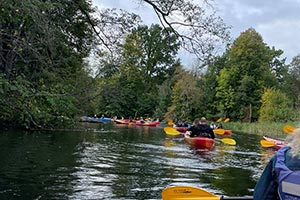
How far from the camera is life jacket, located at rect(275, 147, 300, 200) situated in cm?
187

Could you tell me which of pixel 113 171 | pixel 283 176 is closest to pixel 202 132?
pixel 113 171

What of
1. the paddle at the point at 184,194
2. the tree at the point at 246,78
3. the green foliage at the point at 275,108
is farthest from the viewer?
the tree at the point at 246,78

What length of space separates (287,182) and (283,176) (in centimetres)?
3

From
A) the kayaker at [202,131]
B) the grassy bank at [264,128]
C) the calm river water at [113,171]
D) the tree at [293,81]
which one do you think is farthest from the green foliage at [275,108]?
the calm river water at [113,171]

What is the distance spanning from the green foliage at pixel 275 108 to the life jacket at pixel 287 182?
3668cm

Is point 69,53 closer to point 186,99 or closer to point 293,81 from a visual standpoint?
point 186,99

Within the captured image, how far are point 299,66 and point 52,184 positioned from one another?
54.4 meters

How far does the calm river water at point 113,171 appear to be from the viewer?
6.93 m

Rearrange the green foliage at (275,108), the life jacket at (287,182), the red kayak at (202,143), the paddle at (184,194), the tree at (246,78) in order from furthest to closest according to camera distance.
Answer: the tree at (246,78) → the green foliage at (275,108) → the red kayak at (202,143) → the paddle at (184,194) → the life jacket at (287,182)

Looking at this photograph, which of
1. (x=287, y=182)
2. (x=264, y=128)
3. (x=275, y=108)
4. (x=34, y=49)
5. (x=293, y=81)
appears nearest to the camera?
(x=287, y=182)

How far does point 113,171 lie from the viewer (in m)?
9.11

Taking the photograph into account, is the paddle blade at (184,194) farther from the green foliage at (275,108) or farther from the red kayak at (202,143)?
the green foliage at (275,108)

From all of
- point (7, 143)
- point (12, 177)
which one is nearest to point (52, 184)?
point (12, 177)

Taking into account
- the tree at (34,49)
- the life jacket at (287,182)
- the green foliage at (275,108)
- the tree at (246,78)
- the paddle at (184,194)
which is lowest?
the paddle at (184,194)
